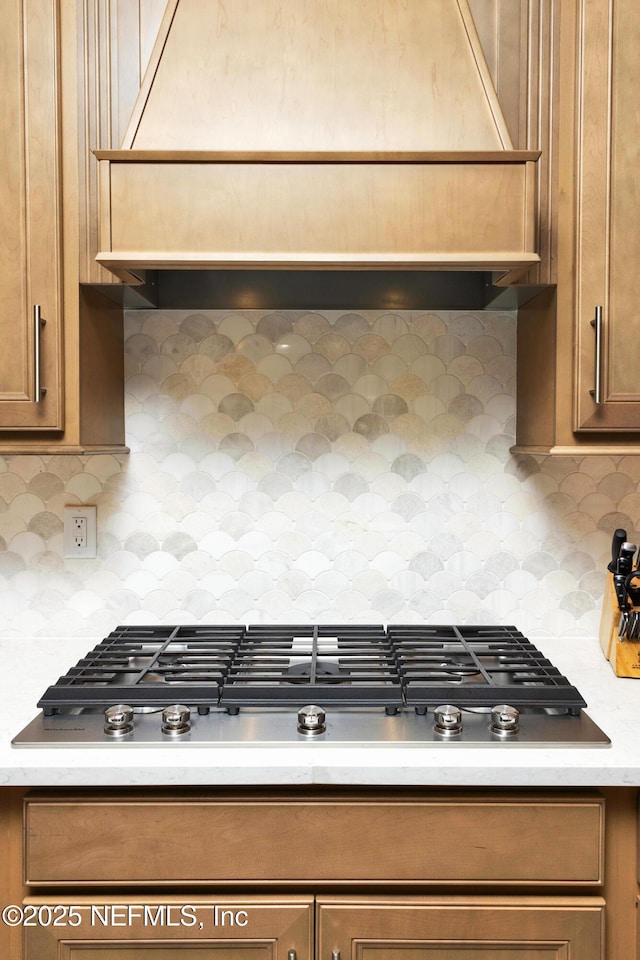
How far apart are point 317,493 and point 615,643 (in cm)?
73

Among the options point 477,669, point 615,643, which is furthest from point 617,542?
point 477,669

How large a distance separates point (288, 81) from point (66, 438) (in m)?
0.78

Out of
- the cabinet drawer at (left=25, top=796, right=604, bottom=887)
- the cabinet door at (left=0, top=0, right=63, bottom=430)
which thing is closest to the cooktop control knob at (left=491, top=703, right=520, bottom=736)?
the cabinet drawer at (left=25, top=796, right=604, bottom=887)

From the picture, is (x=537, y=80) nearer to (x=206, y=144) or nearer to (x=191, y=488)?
(x=206, y=144)

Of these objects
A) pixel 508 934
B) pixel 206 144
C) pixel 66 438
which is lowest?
pixel 508 934

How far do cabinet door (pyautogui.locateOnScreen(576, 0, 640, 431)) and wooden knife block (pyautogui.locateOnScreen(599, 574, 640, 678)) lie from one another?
1.41ft

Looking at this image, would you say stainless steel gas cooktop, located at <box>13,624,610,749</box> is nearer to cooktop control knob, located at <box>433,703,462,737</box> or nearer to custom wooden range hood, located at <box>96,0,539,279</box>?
cooktop control knob, located at <box>433,703,462,737</box>

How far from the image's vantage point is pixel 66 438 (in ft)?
4.69

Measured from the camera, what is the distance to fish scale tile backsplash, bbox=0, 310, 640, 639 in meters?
1.75

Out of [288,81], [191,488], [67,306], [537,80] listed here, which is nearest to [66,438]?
[67,306]

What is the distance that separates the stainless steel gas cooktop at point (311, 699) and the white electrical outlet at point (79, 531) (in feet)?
1.02

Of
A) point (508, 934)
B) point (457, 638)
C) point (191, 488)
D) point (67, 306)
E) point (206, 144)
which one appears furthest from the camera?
point (191, 488)

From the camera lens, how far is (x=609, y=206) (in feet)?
4.51

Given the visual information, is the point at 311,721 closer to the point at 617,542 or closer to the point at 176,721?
the point at 176,721
